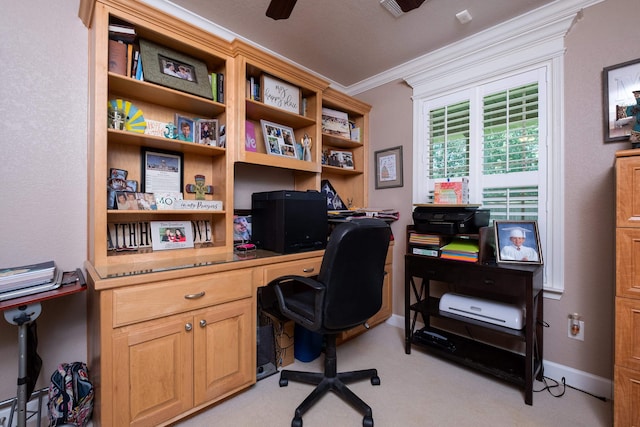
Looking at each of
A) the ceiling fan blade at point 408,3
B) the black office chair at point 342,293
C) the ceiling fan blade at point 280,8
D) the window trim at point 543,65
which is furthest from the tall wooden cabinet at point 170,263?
the window trim at point 543,65

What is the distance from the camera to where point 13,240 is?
1.48m

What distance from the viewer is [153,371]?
135 cm

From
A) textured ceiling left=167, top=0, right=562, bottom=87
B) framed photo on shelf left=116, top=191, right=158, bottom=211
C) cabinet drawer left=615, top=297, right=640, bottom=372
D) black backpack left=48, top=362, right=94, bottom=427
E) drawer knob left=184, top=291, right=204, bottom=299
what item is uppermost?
textured ceiling left=167, top=0, right=562, bottom=87

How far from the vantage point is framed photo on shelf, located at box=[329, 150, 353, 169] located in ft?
9.51

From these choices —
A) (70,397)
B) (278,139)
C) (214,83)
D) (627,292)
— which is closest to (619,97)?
(627,292)

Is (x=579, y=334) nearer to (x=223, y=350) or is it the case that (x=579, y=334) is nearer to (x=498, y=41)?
(x=498, y=41)

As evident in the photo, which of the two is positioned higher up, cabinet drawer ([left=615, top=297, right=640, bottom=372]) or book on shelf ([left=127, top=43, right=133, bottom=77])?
book on shelf ([left=127, top=43, right=133, bottom=77])

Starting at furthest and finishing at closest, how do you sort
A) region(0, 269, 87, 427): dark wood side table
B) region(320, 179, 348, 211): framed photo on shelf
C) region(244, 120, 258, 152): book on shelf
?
region(320, 179, 348, 211): framed photo on shelf
region(244, 120, 258, 152): book on shelf
region(0, 269, 87, 427): dark wood side table

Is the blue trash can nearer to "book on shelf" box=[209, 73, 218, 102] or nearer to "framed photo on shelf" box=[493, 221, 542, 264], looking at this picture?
"framed photo on shelf" box=[493, 221, 542, 264]

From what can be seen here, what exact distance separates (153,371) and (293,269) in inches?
36.5

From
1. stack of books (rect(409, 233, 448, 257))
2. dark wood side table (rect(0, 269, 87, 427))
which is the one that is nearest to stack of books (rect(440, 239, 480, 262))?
stack of books (rect(409, 233, 448, 257))

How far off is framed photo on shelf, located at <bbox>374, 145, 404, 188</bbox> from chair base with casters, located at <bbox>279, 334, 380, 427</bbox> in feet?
5.41

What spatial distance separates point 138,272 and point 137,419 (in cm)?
69

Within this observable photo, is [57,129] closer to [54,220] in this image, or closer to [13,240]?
[54,220]
